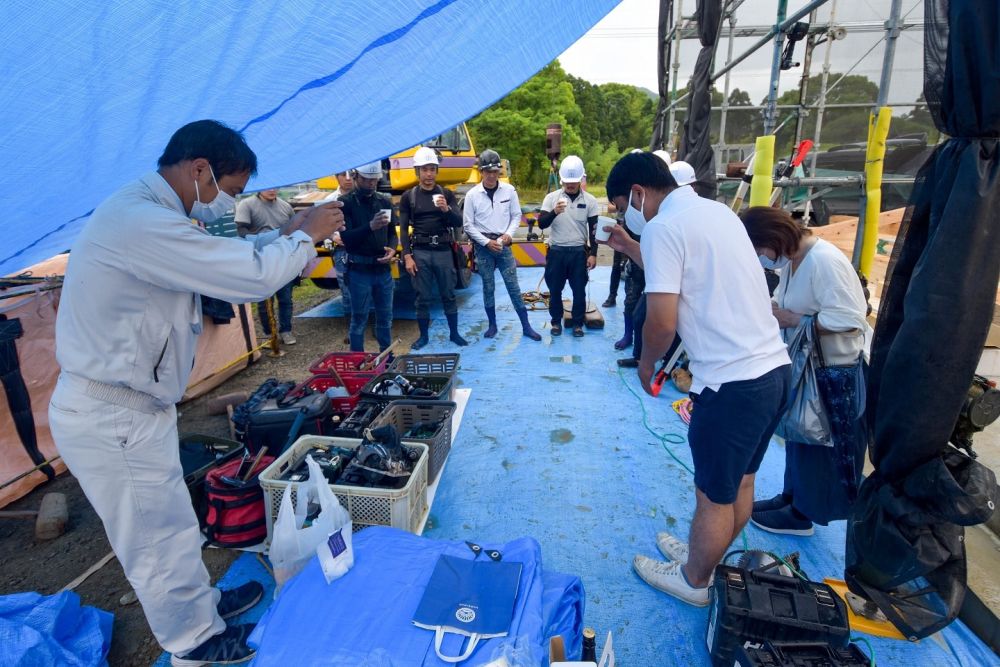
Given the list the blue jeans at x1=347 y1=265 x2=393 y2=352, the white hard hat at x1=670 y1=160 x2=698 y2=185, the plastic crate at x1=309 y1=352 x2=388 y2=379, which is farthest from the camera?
the blue jeans at x1=347 y1=265 x2=393 y2=352

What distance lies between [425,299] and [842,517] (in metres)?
4.08

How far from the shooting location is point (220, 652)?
1946 mm

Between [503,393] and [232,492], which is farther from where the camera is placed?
[503,393]

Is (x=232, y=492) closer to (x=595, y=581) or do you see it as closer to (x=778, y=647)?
(x=595, y=581)

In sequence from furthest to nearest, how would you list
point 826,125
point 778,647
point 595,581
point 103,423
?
point 826,125 < point 595,581 < point 103,423 < point 778,647

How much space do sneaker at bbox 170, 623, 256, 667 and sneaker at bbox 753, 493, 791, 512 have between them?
2.52 meters

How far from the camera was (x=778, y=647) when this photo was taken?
156 centimetres

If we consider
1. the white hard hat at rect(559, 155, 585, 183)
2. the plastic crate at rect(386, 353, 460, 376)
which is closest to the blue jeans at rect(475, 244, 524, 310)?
the white hard hat at rect(559, 155, 585, 183)

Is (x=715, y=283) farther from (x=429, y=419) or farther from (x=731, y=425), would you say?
(x=429, y=419)

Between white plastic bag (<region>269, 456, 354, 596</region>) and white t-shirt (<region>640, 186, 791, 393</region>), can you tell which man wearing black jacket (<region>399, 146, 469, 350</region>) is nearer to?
white plastic bag (<region>269, 456, 354, 596</region>)

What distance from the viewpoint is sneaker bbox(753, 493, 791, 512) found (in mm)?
2615

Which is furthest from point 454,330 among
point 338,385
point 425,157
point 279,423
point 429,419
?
point 279,423

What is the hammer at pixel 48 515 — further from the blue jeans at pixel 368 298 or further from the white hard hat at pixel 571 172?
the white hard hat at pixel 571 172

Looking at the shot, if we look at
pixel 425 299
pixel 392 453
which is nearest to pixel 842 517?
pixel 392 453
